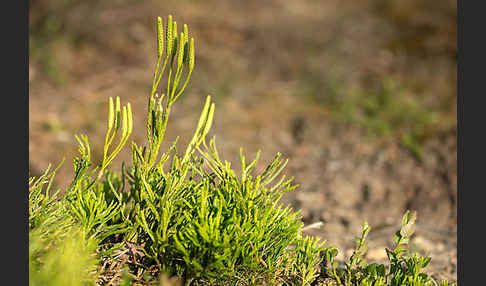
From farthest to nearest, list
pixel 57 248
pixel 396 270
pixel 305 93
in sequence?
pixel 305 93 → pixel 396 270 → pixel 57 248

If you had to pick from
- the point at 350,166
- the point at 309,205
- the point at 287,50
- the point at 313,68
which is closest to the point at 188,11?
the point at 287,50

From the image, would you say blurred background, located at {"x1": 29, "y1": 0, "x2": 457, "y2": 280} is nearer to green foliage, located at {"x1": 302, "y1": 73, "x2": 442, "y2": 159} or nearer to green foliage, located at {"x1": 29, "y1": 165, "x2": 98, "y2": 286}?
green foliage, located at {"x1": 302, "y1": 73, "x2": 442, "y2": 159}

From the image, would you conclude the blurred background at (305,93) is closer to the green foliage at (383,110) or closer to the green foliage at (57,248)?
the green foliage at (383,110)

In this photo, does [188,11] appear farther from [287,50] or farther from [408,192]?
[408,192]

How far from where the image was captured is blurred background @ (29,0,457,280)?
3570 millimetres

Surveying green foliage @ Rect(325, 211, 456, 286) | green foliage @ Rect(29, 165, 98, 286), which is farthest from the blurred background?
green foliage @ Rect(29, 165, 98, 286)

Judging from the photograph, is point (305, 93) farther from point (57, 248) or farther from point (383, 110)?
point (57, 248)

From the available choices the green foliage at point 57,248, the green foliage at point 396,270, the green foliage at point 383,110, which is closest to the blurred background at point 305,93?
the green foliage at point 383,110

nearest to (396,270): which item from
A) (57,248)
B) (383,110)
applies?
(57,248)

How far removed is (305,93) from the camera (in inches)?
197

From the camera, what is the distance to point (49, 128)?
4.11 meters

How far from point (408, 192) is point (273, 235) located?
2333 mm

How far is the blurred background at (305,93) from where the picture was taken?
357 centimetres

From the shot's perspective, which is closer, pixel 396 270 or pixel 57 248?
pixel 57 248
